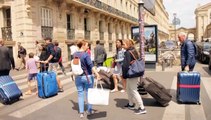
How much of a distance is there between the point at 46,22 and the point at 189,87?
13.4m

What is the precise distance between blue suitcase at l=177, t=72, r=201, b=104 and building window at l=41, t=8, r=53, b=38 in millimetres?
12593

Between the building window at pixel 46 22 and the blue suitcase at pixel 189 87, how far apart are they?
41.3 ft

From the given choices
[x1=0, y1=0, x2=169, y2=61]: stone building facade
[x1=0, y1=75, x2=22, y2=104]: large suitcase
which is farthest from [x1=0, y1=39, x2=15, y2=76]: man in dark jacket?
[x1=0, y1=0, x2=169, y2=61]: stone building facade

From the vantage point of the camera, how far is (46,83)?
24.9 feet

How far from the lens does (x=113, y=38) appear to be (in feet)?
106

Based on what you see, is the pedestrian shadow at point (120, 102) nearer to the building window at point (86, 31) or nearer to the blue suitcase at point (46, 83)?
the blue suitcase at point (46, 83)

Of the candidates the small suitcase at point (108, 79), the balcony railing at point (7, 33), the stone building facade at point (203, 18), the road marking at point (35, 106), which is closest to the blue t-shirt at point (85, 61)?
the road marking at point (35, 106)

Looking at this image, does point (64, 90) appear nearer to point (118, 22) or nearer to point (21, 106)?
point (21, 106)

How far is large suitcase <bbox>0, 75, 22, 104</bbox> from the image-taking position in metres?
7.06

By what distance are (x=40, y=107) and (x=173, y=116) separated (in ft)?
11.2

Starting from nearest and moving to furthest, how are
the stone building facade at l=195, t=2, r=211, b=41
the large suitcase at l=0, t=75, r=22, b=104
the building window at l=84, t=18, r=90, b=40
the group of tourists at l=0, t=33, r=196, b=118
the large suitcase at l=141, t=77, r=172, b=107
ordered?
the group of tourists at l=0, t=33, r=196, b=118, the large suitcase at l=141, t=77, r=172, b=107, the large suitcase at l=0, t=75, r=22, b=104, the building window at l=84, t=18, r=90, b=40, the stone building facade at l=195, t=2, r=211, b=41

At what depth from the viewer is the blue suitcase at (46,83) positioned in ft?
24.8

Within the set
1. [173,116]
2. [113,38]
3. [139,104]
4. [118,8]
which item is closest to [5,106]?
[139,104]

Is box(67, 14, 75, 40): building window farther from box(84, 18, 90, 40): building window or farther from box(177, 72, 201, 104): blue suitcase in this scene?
box(177, 72, 201, 104): blue suitcase
